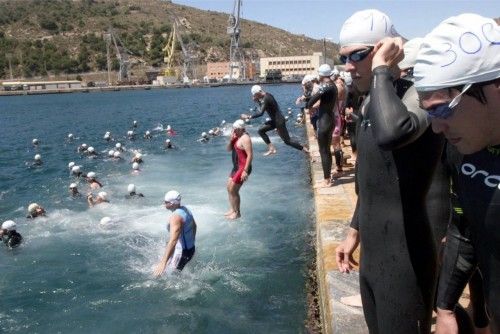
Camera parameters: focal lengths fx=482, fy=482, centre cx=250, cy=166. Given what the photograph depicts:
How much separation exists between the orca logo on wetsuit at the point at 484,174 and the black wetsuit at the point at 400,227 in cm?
48

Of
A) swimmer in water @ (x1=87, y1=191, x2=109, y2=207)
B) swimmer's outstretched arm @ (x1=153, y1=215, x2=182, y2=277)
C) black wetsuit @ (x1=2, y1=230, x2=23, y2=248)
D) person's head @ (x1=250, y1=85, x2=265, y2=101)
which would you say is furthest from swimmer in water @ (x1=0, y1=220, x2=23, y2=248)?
person's head @ (x1=250, y1=85, x2=265, y2=101)

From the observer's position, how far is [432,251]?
232 cm

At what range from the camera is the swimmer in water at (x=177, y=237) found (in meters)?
7.05

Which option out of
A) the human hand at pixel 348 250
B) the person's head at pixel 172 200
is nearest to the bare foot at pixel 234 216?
the person's head at pixel 172 200

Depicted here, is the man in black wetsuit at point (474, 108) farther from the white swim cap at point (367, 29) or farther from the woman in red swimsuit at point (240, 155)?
the woman in red swimsuit at point (240, 155)

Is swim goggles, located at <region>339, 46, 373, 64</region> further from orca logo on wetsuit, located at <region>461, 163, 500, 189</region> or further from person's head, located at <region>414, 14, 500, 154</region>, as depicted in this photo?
orca logo on wetsuit, located at <region>461, 163, 500, 189</region>

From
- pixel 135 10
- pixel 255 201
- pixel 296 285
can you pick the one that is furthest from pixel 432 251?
pixel 135 10

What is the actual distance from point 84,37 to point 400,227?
16347 centimetres

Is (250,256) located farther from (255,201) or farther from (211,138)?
(211,138)

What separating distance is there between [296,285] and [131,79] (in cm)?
13809

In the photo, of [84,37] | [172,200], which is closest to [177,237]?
[172,200]

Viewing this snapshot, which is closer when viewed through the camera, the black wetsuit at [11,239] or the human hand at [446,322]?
the human hand at [446,322]

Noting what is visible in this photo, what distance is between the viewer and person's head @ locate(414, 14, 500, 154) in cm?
147

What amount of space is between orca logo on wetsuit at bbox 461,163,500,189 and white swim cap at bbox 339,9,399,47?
2.95ft
